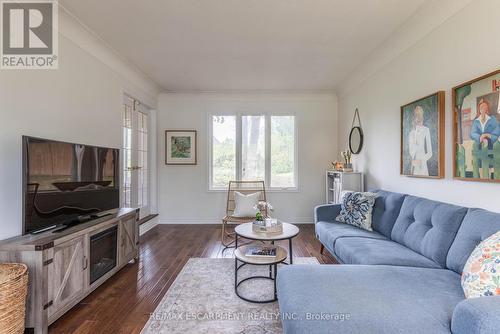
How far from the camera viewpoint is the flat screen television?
1799 millimetres

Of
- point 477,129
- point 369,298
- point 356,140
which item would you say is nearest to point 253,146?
point 356,140

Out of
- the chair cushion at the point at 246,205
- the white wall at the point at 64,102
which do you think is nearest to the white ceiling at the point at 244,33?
the white wall at the point at 64,102

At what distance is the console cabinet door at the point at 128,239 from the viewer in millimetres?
2660

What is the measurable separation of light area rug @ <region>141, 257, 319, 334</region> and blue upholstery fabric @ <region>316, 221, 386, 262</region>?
715 millimetres

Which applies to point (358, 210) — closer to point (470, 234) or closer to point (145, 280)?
point (470, 234)

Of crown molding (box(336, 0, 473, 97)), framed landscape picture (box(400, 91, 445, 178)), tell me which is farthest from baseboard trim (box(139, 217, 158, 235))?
crown molding (box(336, 0, 473, 97))

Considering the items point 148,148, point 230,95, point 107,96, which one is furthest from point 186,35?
point 148,148

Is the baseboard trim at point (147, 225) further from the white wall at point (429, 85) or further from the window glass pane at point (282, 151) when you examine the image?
the white wall at point (429, 85)

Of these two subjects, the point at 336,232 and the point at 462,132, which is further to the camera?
the point at 336,232

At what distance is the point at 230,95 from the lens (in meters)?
4.71

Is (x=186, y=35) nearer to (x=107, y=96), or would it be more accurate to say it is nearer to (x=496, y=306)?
(x=107, y=96)

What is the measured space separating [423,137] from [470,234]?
1.08 meters

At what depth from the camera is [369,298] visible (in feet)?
4.26

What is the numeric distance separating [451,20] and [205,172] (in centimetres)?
387
